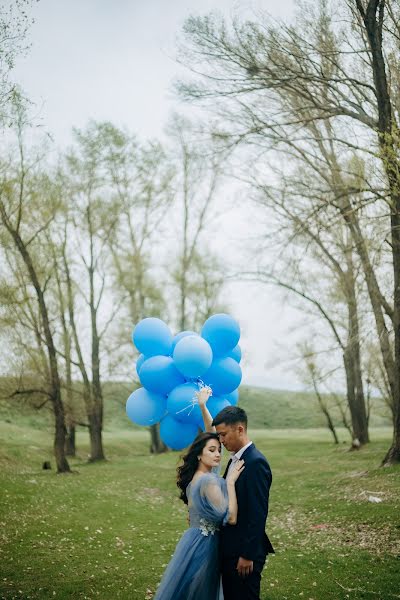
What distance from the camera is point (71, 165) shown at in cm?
2559

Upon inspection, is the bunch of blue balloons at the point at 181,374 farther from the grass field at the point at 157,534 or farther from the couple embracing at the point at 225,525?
the grass field at the point at 157,534

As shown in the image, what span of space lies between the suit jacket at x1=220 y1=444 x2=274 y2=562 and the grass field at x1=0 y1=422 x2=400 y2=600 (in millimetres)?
3184

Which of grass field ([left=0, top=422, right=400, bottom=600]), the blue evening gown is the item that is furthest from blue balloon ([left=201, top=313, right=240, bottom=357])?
grass field ([left=0, top=422, right=400, bottom=600])

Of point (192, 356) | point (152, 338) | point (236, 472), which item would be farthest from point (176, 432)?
point (236, 472)

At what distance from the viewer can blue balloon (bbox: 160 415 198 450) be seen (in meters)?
6.20

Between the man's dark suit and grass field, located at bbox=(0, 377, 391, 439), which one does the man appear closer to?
the man's dark suit

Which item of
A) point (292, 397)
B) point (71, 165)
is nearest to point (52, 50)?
point (71, 165)

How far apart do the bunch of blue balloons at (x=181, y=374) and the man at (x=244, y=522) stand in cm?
131

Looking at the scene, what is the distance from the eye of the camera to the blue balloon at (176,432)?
6203 mm

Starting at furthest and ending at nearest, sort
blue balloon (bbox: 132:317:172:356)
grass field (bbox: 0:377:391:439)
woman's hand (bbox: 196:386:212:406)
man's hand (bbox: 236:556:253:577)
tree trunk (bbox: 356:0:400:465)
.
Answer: grass field (bbox: 0:377:391:439), tree trunk (bbox: 356:0:400:465), blue balloon (bbox: 132:317:172:356), woman's hand (bbox: 196:386:212:406), man's hand (bbox: 236:556:253:577)

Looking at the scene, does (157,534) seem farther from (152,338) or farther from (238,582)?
(238,582)

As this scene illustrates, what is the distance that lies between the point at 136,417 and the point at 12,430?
99.5ft

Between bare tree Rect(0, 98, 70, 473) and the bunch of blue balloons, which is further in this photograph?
bare tree Rect(0, 98, 70, 473)

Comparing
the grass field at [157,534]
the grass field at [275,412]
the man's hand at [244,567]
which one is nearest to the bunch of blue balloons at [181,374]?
the man's hand at [244,567]
